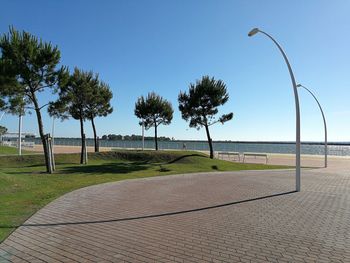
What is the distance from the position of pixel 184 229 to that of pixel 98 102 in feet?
80.1

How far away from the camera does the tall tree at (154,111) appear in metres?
38.1

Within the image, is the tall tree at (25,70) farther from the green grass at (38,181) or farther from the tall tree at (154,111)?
the tall tree at (154,111)

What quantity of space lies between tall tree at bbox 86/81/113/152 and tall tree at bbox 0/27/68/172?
27.7 ft

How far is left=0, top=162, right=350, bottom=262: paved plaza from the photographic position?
17.8ft

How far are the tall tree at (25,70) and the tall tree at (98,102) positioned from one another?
27.7 ft

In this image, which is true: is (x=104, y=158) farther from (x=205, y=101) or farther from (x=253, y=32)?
(x=253, y=32)

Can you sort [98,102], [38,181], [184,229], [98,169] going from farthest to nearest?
[98,102] < [98,169] < [38,181] < [184,229]

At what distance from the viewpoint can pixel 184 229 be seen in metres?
7.03

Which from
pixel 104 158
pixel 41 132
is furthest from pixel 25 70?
pixel 104 158

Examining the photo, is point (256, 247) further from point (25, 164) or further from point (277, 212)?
point (25, 164)

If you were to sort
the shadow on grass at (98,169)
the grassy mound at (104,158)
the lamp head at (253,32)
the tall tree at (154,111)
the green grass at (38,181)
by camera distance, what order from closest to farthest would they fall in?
1. the green grass at (38,181)
2. the lamp head at (253,32)
3. the shadow on grass at (98,169)
4. the grassy mound at (104,158)
5. the tall tree at (154,111)

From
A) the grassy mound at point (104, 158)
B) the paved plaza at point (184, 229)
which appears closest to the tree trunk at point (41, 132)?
the grassy mound at point (104, 158)

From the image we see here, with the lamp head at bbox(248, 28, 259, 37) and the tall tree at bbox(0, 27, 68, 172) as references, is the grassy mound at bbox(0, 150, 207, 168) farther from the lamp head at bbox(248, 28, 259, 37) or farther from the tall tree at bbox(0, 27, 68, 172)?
the lamp head at bbox(248, 28, 259, 37)

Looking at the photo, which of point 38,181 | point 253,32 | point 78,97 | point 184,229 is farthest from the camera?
point 78,97
